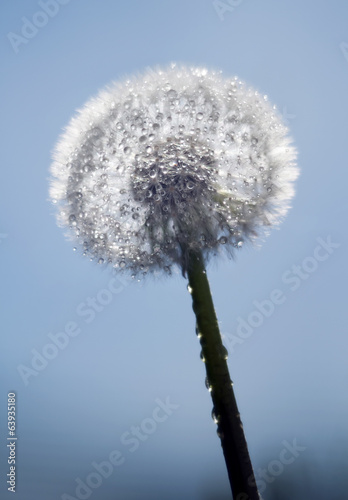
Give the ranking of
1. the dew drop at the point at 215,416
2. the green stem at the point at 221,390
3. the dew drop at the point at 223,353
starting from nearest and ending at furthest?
the green stem at the point at 221,390
the dew drop at the point at 215,416
the dew drop at the point at 223,353

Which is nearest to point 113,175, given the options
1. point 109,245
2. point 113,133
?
point 113,133

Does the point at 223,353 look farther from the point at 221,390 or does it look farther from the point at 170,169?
the point at 170,169

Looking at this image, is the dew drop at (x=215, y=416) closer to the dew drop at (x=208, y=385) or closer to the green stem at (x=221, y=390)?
the green stem at (x=221, y=390)

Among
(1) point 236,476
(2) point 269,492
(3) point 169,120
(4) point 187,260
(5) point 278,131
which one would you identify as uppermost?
(3) point 169,120

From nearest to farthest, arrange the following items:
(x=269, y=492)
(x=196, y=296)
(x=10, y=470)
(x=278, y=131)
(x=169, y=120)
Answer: (x=196, y=296), (x=169, y=120), (x=278, y=131), (x=10, y=470), (x=269, y=492)

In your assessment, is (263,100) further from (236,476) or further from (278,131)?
(236,476)

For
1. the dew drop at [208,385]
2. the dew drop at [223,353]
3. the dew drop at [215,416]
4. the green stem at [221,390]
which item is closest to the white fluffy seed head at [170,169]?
the green stem at [221,390]

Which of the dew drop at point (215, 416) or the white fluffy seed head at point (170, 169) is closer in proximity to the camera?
the dew drop at point (215, 416)

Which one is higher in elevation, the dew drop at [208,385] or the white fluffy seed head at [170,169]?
the white fluffy seed head at [170,169]
